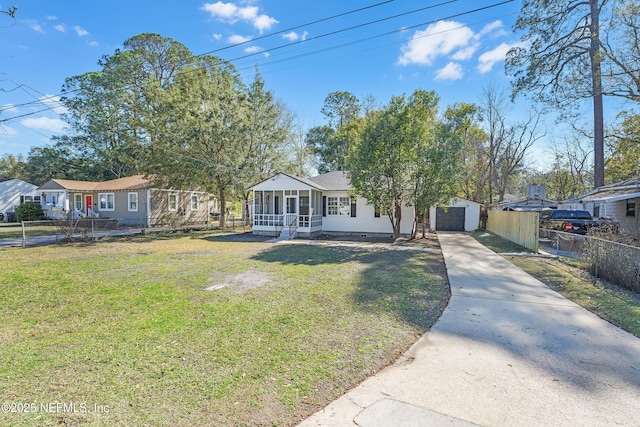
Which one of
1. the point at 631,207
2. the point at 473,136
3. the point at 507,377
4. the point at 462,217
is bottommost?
the point at 507,377

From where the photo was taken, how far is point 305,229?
17.6 m

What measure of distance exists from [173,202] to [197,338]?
22754 millimetres

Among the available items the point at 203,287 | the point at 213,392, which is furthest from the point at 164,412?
the point at 203,287

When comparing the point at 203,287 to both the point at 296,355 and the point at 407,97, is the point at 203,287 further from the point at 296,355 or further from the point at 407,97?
the point at 407,97

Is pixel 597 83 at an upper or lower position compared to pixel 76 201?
upper

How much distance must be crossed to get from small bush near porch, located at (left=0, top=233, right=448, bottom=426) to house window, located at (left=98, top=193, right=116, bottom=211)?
56.2 feet

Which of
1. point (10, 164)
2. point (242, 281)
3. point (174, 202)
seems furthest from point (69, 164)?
point (242, 281)

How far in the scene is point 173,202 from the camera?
24.2 metres

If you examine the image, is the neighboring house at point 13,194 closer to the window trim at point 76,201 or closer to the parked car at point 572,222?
the window trim at point 76,201

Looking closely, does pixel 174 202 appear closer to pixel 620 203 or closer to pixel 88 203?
pixel 88 203

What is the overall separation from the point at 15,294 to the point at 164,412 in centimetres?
592

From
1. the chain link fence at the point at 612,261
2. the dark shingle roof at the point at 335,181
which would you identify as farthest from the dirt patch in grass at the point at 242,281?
the dark shingle roof at the point at 335,181

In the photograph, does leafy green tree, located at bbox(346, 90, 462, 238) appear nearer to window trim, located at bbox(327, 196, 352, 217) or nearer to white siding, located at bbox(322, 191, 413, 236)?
white siding, located at bbox(322, 191, 413, 236)

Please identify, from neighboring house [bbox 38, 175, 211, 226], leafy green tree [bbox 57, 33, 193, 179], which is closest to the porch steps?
neighboring house [bbox 38, 175, 211, 226]
